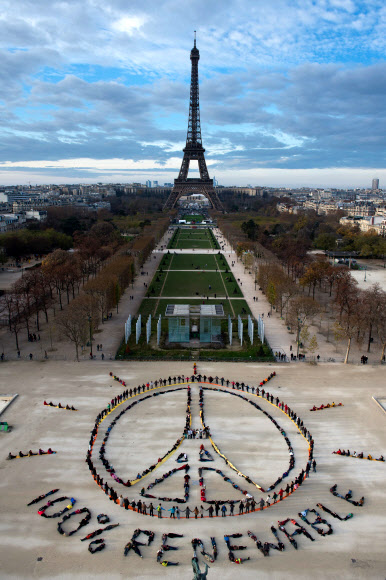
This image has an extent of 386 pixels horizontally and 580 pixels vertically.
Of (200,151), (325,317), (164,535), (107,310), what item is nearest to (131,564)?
(164,535)

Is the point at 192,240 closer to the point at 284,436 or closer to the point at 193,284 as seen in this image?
the point at 193,284

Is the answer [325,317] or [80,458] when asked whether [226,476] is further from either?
[325,317]

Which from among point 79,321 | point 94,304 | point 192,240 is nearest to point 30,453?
point 79,321

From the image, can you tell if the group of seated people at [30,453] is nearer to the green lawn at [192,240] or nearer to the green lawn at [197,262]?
the green lawn at [197,262]

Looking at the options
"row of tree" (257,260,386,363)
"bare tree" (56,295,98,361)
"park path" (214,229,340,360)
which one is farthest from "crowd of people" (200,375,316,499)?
"bare tree" (56,295,98,361)

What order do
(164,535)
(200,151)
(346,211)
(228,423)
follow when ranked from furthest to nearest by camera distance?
1. (346,211)
2. (200,151)
3. (228,423)
4. (164,535)

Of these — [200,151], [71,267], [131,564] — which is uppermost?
[200,151]

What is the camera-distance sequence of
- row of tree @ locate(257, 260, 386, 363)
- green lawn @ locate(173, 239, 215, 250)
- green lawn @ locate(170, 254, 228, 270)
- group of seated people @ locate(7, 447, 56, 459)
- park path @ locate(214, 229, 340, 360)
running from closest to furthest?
group of seated people @ locate(7, 447, 56, 459)
row of tree @ locate(257, 260, 386, 363)
park path @ locate(214, 229, 340, 360)
green lawn @ locate(170, 254, 228, 270)
green lawn @ locate(173, 239, 215, 250)

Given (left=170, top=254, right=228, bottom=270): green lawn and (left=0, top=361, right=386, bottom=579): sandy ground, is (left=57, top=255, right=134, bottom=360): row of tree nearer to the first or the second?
(left=0, top=361, right=386, bottom=579): sandy ground
